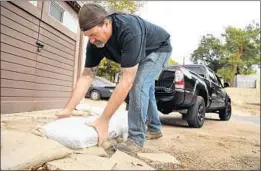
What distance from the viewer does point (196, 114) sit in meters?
4.06

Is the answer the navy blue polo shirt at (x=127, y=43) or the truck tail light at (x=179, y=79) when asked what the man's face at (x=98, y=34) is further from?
the truck tail light at (x=179, y=79)

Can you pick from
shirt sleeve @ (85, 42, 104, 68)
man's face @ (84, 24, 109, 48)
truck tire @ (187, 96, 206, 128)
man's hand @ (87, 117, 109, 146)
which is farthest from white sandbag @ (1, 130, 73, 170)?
truck tire @ (187, 96, 206, 128)

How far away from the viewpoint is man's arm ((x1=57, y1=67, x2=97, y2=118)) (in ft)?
5.70

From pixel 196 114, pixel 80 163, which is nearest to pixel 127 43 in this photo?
pixel 80 163

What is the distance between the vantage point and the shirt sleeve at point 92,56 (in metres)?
1.95

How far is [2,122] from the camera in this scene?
3.01 ft

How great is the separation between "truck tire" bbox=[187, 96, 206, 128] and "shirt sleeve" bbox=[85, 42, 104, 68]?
2.33 meters

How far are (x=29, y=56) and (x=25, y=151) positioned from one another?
13.3 inches

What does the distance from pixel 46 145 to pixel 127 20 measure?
0.82 metres

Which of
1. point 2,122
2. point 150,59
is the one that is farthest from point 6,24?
point 150,59

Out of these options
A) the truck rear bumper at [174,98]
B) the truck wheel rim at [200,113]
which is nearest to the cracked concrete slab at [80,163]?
the truck rear bumper at [174,98]

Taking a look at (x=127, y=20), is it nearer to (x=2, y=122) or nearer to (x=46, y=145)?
(x=46, y=145)

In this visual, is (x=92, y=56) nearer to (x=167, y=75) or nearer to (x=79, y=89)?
(x=79, y=89)

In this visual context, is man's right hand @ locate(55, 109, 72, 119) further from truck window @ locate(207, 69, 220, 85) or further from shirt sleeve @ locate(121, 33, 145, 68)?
truck window @ locate(207, 69, 220, 85)
